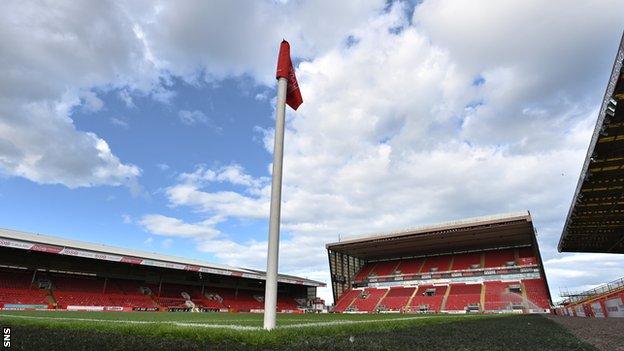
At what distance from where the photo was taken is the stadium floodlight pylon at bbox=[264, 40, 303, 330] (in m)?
6.74

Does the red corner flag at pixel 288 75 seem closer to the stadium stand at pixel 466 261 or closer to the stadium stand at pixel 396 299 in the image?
the stadium stand at pixel 396 299

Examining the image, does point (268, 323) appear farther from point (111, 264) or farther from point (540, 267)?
point (540, 267)

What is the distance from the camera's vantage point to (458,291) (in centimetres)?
4522

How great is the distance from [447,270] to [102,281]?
38823mm

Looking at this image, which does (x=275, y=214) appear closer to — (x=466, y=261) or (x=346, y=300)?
(x=346, y=300)

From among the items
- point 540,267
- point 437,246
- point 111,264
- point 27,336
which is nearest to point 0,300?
point 111,264

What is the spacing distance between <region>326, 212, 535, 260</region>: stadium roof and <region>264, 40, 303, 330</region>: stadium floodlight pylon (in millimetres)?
39528

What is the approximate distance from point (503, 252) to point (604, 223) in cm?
2161

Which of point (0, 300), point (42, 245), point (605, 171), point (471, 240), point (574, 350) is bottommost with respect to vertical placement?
point (574, 350)

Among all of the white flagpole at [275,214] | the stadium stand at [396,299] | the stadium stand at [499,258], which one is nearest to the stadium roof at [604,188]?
the stadium stand at [499,258]

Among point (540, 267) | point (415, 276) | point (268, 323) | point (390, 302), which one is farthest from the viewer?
point (415, 276)

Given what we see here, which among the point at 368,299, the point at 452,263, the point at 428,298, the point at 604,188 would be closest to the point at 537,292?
the point at 428,298

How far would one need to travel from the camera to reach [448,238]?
48250mm

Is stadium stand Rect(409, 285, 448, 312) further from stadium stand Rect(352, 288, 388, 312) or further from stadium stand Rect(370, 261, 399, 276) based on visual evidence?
stadium stand Rect(370, 261, 399, 276)
